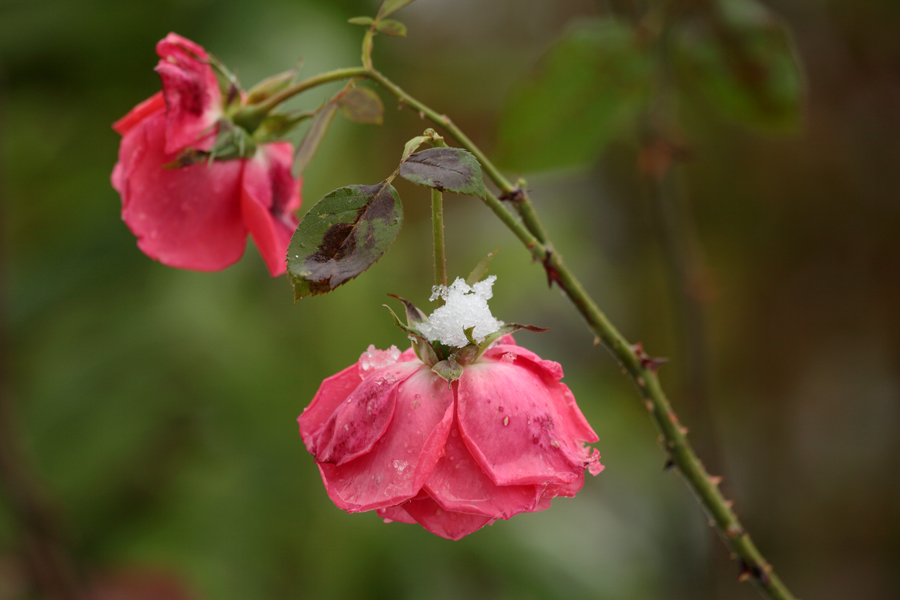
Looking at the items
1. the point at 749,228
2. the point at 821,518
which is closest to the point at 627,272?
the point at 749,228

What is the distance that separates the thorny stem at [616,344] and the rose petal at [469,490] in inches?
3.3

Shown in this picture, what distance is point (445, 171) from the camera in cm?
24

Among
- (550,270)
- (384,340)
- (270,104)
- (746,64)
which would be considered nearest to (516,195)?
(550,270)

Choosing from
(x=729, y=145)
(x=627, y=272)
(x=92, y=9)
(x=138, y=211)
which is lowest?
(x=627, y=272)

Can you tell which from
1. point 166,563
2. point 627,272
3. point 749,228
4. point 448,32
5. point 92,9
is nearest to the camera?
point 166,563

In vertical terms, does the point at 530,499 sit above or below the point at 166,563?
above

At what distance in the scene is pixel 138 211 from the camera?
1.11 feet

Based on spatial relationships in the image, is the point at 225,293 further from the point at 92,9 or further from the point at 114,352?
the point at 92,9

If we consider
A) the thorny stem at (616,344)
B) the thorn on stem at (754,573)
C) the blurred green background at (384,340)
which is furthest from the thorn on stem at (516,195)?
the blurred green background at (384,340)

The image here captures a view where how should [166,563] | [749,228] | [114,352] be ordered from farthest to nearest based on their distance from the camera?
[749,228], [114,352], [166,563]

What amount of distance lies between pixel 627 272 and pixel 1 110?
60.5 inches

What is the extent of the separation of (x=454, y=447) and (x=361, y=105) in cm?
18

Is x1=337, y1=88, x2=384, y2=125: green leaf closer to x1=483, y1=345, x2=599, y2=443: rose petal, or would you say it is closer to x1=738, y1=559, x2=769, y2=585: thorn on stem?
x1=483, y1=345, x2=599, y2=443: rose petal

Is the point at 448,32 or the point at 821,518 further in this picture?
the point at 448,32
